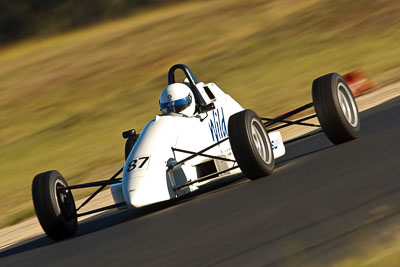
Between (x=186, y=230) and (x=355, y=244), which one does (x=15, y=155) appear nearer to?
(x=186, y=230)

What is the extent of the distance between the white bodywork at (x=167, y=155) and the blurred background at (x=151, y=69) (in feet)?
13.9

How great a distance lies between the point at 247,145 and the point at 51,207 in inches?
84.2

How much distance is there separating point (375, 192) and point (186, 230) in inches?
64.3

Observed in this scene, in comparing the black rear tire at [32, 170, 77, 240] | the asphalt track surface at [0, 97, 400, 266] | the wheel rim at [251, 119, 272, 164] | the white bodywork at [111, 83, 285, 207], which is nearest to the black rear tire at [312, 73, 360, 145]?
the asphalt track surface at [0, 97, 400, 266]

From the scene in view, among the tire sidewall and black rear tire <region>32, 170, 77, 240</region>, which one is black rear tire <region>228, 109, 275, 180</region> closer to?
the tire sidewall

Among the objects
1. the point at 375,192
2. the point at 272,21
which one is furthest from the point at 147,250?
the point at 272,21

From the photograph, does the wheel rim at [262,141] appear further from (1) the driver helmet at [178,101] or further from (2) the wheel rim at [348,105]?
(2) the wheel rim at [348,105]

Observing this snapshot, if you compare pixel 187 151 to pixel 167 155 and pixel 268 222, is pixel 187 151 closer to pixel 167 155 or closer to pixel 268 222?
pixel 167 155

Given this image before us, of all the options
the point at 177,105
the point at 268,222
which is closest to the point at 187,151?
the point at 177,105

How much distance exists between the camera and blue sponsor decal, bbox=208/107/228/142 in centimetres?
956

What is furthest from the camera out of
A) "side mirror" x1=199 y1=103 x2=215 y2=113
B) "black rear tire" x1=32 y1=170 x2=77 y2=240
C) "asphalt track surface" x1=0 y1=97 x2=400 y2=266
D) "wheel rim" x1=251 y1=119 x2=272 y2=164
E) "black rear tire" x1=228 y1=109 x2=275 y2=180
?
"side mirror" x1=199 y1=103 x2=215 y2=113

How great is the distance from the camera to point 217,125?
384 inches

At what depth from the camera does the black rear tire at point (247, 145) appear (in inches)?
311

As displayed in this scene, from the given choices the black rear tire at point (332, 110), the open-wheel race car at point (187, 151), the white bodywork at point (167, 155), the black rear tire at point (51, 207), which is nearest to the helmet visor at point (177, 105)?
the open-wheel race car at point (187, 151)
